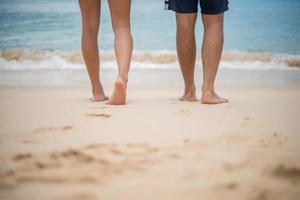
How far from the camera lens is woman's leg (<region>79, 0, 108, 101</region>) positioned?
2.45 metres

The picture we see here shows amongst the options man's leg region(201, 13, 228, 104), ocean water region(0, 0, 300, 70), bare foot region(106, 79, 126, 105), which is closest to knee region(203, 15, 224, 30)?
man's leg region(201, 13, 228, 104)

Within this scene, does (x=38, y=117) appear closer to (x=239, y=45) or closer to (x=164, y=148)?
(x=164, y=148)

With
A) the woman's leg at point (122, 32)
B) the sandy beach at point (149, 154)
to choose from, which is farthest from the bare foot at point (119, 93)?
the sandy beach at point (149, 154)

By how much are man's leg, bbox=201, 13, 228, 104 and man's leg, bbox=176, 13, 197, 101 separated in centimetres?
9

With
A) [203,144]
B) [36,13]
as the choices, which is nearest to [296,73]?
[203,144]

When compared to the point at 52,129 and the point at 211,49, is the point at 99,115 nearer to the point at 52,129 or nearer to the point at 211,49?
the point at 52,129

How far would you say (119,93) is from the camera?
2201mm

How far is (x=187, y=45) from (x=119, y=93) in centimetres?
57

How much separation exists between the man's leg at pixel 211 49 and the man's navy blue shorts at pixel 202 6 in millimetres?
33

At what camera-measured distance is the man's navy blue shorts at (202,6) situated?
2.35 m

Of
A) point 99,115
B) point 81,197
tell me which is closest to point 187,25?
point 99,115

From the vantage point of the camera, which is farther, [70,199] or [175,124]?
[175,124]

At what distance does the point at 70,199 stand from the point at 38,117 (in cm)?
92

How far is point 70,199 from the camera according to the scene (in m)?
0.96
